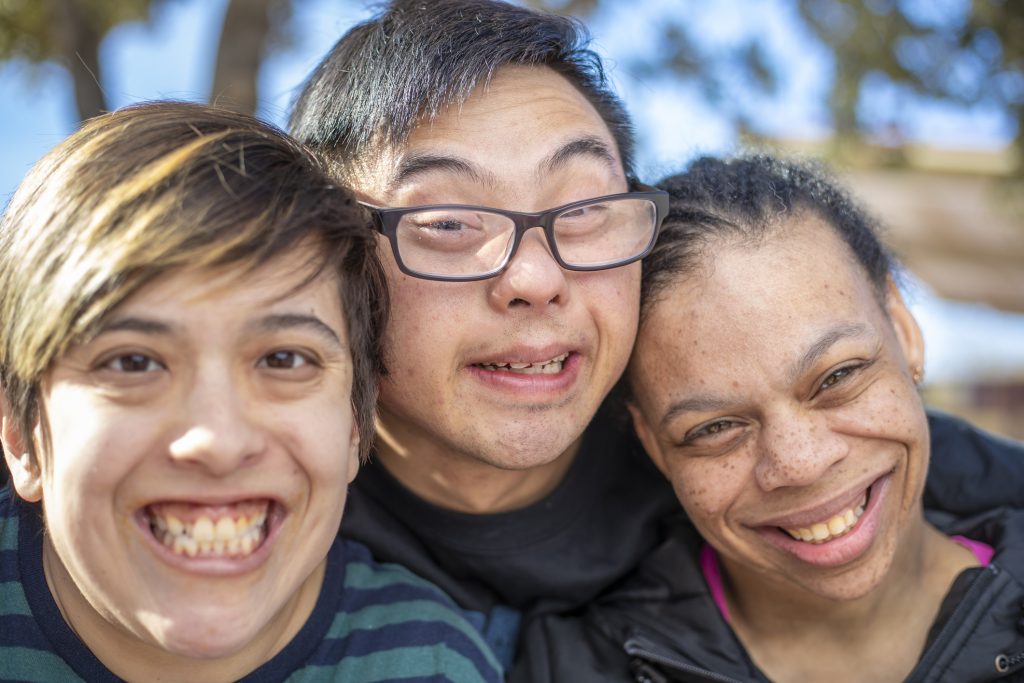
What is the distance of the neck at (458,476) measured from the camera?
2.81m

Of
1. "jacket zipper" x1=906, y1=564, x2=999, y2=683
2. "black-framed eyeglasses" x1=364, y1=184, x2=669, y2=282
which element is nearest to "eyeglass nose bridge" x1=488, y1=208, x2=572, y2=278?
"black-framed eyeglasses" x1=364, y1=184, x2=669, y2=282

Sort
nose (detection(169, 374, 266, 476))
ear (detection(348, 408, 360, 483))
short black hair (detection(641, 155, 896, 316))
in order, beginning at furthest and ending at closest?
short black hair (detection(641, 155, 896, 316)), ear (detection(348, 408, 360, 483)), nose (detection(169, 374, 266, 476))

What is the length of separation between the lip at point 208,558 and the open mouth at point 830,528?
1323 millimetres

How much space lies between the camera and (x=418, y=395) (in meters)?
2.54

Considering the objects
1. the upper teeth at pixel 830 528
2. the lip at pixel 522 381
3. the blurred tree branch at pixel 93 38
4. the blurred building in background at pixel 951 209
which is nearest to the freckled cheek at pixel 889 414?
the upper teeth at pixel 830 528

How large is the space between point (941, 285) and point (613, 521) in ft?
23.1

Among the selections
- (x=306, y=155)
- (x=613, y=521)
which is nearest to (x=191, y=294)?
(x=306, y=155)

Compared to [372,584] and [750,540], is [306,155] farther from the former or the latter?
[750,540]

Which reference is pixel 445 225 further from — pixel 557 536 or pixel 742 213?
pixel 557 536

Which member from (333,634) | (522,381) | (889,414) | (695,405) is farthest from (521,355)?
(889,414)

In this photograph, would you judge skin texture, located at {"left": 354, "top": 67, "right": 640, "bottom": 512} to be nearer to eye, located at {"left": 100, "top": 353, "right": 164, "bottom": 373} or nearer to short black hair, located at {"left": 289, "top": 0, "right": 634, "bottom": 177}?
short black hair, located at {"left": 289, "top": 0, "right": 634, "bottom": 177}

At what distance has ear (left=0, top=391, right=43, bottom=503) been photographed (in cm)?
213

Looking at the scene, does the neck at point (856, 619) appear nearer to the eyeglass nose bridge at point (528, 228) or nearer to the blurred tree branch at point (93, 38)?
the eyeglass nose bridge at point (528, 228)

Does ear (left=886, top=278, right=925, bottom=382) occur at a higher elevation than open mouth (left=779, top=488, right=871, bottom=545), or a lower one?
higher
